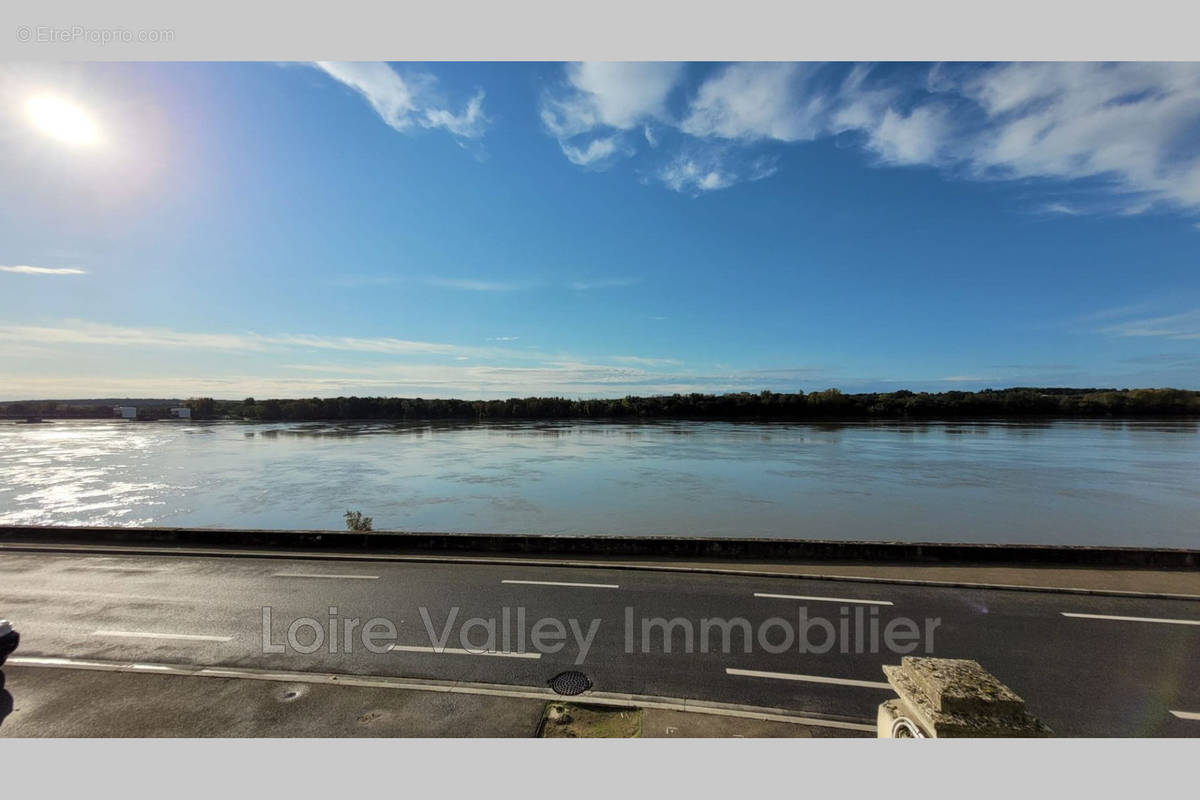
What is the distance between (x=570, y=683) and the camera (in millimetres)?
6555

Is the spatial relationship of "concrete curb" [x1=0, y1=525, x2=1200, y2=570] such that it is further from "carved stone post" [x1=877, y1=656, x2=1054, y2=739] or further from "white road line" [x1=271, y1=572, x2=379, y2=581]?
"carved stone post" [x1=877, y1=656, x2=1054, y2=739]

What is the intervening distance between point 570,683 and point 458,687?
1.35m

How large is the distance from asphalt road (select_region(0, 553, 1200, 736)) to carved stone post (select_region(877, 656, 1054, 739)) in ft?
9.87

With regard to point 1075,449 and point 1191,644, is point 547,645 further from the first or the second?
point 1075,449

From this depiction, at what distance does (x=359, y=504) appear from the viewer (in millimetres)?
29578

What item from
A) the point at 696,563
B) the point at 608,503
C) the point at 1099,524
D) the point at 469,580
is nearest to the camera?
the point at 469,580

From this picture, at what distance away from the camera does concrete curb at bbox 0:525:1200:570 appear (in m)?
11.2

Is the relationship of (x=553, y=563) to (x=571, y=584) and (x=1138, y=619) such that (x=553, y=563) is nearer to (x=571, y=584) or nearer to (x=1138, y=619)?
(x=571, y=584)

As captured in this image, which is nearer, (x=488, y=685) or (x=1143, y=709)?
(x=1143, y=709)

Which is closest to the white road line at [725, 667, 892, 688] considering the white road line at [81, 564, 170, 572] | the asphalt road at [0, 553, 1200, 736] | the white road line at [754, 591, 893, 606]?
the asphalt road at [0, 553, 1200, 736]

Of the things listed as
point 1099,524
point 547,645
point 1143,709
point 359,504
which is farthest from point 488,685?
point 1099,524

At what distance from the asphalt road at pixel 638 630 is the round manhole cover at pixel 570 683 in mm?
148

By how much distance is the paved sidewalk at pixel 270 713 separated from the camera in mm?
5559

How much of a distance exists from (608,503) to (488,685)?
22507 mm
